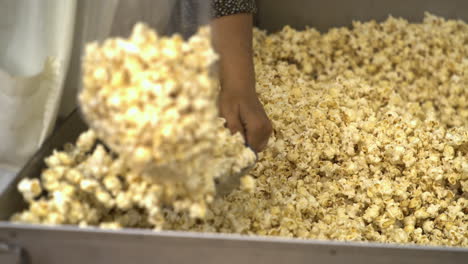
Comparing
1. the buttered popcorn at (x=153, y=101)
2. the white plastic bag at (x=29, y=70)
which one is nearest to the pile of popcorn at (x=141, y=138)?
the buttered popcorn at (x=153, y=101)

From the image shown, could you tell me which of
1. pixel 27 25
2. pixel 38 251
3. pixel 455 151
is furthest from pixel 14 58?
pixel 455 151

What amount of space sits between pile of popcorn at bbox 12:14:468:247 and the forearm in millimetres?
188

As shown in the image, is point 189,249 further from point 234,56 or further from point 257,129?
point 234,56

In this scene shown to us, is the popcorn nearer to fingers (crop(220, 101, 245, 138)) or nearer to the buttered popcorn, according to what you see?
the buttered popcorn

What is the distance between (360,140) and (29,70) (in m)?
0.79

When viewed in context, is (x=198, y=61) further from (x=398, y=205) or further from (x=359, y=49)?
(x=359, y=49)

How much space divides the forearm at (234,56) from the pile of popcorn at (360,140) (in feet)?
0.62

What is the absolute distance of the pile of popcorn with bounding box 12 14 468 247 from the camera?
3.98 feet

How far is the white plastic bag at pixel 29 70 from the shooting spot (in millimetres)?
1147

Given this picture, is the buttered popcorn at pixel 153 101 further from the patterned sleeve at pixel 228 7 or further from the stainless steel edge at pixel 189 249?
the patterned sleeve at pixel 228 7

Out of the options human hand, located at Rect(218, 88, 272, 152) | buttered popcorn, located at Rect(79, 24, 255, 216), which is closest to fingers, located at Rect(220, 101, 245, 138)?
human hand, located at Rect(218, 88, 272, 152)

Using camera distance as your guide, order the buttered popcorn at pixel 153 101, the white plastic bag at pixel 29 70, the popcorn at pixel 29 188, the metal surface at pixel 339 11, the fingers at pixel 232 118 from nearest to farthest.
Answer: the buttered popcorn at pixel 153 101 < the popcorn at pixel 29 188 < the white plastic bag at pixel 29 70 < the fingers at pixel 232 118 < the metal surface at pixel 339 11

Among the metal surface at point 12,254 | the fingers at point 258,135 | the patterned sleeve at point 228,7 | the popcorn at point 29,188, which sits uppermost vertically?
the patterned sleeve at point 228,7

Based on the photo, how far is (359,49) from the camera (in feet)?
6.45
